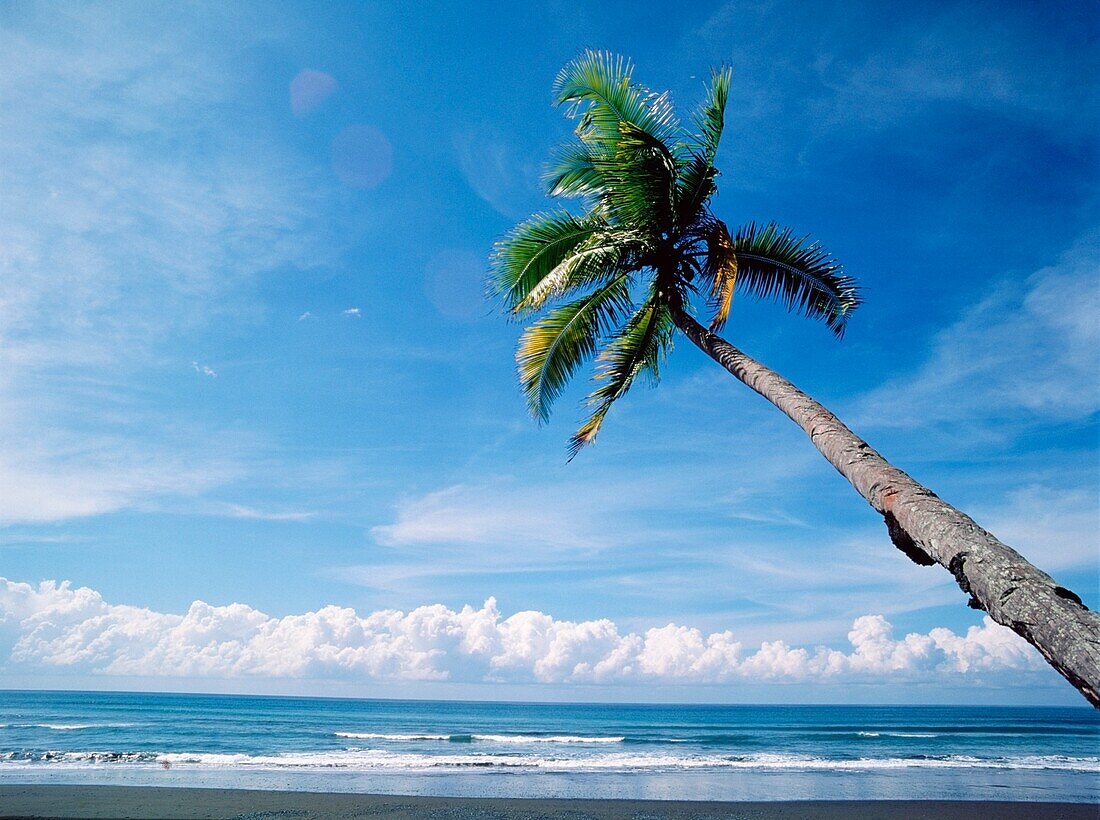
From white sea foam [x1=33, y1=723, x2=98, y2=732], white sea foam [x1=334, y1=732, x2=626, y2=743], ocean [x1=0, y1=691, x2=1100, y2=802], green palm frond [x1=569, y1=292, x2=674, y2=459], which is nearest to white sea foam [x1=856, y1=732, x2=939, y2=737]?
ocean [x1=0, y1=691, x2=1100, y2=802]

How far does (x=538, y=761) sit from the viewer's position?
23.8 metres

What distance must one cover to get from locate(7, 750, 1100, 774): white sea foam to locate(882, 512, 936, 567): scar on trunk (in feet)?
69.6

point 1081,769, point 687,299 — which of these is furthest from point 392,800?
point 1081,769

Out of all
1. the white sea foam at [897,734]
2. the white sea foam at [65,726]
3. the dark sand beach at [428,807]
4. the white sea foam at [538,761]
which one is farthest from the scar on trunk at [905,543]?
the white sea foam at [897,734]

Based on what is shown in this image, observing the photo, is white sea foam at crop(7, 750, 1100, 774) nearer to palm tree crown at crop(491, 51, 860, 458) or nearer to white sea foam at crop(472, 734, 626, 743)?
white sea foam at crop(472, 734, 626, 743)

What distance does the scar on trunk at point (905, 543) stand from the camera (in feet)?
10.8

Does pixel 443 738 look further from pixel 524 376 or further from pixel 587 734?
pixel 524 376

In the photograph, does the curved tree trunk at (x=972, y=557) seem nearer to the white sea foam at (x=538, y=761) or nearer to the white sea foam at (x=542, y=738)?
the white sea foam at (x=538, y=761)

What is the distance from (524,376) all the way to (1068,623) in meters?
5.86

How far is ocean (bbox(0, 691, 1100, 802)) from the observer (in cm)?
1719

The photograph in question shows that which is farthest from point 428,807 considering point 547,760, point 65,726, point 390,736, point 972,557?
point 65,726

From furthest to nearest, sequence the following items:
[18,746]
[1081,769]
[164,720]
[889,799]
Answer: [164,720]
[18,746]
[1081,769]
[889,799]

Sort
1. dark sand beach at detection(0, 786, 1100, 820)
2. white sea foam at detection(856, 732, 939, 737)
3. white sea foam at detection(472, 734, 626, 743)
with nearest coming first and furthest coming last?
dark sand beach at detection(0, 786, 1100, 820) → white sea foam at detection(472, 734, 626, 743) → white sea foam at detection(856, 732, 939, 737)

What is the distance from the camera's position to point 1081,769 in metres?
23.9
